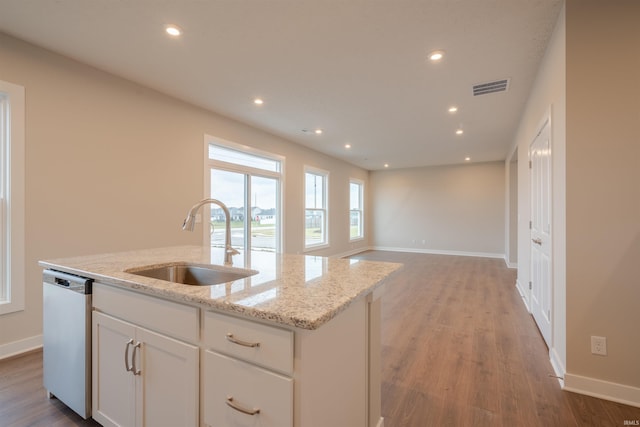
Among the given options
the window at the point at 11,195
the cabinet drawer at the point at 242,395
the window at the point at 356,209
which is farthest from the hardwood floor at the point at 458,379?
the window at the point at 356,209

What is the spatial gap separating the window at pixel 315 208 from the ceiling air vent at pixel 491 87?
3.60m

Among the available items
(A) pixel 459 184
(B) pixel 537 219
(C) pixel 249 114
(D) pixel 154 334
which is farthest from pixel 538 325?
(A) pixel 459 184

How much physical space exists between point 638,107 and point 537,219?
4.76ft

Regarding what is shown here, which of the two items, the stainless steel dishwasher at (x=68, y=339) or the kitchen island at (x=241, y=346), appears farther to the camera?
the stainless steel dishwasher at (x=68, y=339)

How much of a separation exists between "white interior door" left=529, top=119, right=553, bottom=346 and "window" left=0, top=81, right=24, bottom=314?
4361 mm

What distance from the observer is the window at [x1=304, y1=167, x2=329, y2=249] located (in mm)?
6457

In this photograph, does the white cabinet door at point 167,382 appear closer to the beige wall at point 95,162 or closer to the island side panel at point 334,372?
the island side panel at point 334,372

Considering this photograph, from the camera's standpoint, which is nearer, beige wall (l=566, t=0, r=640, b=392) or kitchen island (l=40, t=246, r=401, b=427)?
kitchen island (l=40, t=246, r=401, b=427)

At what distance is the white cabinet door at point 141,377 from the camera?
1.20 metres

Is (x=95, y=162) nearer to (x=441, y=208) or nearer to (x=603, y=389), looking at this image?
(x=603, y=389)

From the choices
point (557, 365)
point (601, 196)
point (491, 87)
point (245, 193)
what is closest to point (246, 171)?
point (245, 193)

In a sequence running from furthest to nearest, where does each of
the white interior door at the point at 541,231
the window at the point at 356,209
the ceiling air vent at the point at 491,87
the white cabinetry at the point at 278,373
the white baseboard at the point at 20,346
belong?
the window at the point at 356,209, the ceiling air vent at the point at 491,87, the white interior door at the point at 541,231, the white baseboard at the point at 20,346, the white cabinetry at the point at 278,373

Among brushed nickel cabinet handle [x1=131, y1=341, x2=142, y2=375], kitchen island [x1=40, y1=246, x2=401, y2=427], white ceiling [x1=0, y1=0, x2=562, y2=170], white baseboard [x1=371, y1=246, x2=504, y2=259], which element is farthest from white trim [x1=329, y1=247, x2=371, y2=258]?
brushed nickel cabinet handle [x1=131, y1=341, x2=142, y2=375]

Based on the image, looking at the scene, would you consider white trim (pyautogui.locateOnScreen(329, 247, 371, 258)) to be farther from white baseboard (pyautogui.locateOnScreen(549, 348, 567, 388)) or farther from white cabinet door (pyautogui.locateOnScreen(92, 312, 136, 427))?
white cabinet door (pyautogui.locateOnScreen(92, 312, 136, 427))
